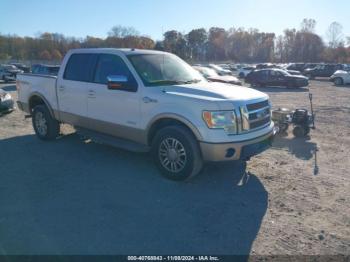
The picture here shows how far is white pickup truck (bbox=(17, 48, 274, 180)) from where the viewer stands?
4.63 meters

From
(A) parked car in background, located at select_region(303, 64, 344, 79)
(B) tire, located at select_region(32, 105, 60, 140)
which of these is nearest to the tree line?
(A) parked car in background, located at select_region(303, 64, 344, 79)

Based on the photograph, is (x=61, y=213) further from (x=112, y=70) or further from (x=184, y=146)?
(x=112, y=70)

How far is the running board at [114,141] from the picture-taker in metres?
5.39

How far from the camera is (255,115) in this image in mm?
4941

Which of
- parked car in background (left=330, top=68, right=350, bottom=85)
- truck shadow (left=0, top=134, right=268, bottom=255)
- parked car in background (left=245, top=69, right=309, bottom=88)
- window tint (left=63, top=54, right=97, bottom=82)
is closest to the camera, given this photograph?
truck shadow (left=0, top=134, right=268, bottom=255)

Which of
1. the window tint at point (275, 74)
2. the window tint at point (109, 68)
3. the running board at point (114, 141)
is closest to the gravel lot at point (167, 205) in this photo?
the running board at point (114, 141)

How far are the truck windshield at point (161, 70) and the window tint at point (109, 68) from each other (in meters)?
0.18

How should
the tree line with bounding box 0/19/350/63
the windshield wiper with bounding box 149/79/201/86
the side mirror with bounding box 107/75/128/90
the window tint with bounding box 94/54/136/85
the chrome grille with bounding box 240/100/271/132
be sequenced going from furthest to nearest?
the tree line with bounding box 0/19/350/63 < the window tint with bounding box 94/54/136/85 < the windshield wiper with bounding box 149/79/201/86 < the side mirror with bounding box 107/75/128/90 < the chrome grille with bounding box 240/100/271/132

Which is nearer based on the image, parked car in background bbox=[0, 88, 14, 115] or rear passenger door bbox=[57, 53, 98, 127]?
rear passenger door bbox=[57, 53, 98, 127]

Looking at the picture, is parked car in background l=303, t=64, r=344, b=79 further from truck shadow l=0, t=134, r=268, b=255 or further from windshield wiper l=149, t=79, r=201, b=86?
windshield wiper l=149, t=79, r=201, b=86

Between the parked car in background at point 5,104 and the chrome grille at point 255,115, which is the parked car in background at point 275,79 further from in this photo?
the chrome grille at point 255,115

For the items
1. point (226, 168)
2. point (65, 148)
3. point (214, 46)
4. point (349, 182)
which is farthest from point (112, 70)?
point (214, 46)

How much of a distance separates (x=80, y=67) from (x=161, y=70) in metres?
1.82

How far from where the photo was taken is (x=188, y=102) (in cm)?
472
